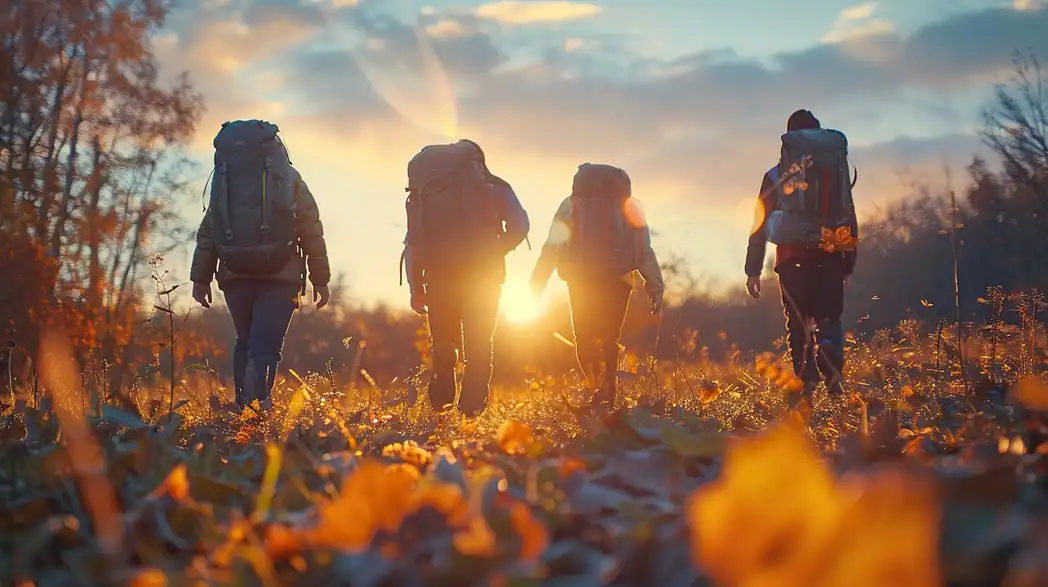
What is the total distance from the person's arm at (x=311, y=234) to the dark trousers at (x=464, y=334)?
792mm

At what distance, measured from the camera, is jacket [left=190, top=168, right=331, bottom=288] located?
6527 millimetres

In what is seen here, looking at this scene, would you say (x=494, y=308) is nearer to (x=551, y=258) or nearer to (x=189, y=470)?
(x=551, y=258)

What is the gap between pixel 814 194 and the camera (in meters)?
6.55

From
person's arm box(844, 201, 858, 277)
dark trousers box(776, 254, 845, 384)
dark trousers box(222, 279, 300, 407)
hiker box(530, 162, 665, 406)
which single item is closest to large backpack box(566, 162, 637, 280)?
hiker box(530, 162, 665, 406)

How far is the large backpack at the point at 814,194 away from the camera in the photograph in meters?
6.54

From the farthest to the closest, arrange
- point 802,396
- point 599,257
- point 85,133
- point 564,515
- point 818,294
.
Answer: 1. point 85,133
2. point 599,257
3. point 818,294
4. point 802,396
5. point 564,515

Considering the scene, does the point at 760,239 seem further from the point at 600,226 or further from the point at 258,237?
the point at 258,237

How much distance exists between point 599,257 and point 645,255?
0.46 metres

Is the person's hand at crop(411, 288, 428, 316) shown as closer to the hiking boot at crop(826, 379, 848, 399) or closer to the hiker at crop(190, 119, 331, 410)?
the hiker at crop(190, 119, 331, 410)

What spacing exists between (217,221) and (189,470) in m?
5.23

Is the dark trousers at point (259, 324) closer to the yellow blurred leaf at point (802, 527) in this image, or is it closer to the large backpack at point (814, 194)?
the large backpack at point (814, 194)

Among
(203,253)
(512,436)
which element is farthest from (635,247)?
(512,436)

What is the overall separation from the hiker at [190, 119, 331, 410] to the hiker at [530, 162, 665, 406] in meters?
2.13

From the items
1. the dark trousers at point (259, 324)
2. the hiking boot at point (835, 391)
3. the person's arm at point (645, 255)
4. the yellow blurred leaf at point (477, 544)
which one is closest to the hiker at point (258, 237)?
the dark trousers at point (259, 324)
